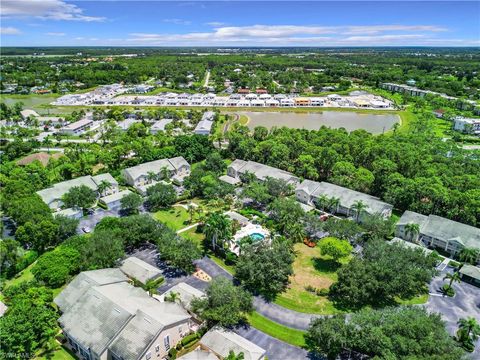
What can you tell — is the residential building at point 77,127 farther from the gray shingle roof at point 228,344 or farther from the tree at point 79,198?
the gray shingle roof at point 228,344

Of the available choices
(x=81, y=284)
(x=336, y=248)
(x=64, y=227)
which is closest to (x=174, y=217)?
(x=64, y=227)

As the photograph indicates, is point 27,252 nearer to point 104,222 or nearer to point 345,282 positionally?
point 104,222

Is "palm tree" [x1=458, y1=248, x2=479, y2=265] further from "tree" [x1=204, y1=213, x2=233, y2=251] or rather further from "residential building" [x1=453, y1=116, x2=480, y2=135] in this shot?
"residential building" [x1=453, y1=116, x2=480, y2=135]

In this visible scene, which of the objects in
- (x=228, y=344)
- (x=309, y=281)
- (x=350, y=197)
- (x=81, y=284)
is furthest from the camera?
(x=350, y=197)

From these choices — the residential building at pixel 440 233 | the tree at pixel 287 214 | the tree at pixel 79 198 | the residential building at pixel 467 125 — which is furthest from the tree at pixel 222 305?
the residential building at pixel 467 125

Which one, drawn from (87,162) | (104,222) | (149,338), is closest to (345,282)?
(149,338)

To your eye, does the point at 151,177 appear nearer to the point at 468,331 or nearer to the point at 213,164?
the point at 213,164
